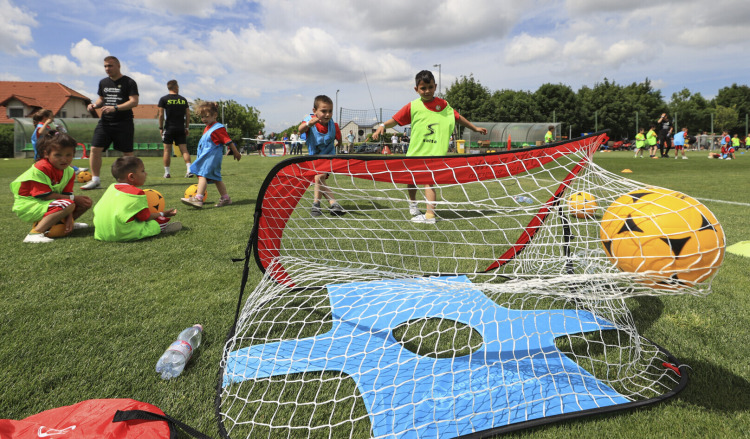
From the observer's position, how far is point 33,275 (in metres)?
2.95

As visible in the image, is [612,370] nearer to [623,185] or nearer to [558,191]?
[623,185]

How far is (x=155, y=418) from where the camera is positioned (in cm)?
142

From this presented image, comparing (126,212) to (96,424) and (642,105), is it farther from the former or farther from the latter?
(642,105)

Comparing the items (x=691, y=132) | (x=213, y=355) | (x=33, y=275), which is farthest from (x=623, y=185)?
(x=691, y=132)

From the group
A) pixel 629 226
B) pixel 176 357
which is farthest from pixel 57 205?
pixel 629 226

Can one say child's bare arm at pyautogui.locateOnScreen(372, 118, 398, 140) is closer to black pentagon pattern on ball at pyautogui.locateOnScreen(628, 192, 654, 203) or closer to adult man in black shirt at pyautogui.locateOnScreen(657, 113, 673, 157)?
black pentagon pattern on ball at pyautogui.locateOnScreen(628, 192, 654, 203)

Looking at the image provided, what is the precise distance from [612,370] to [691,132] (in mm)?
81351

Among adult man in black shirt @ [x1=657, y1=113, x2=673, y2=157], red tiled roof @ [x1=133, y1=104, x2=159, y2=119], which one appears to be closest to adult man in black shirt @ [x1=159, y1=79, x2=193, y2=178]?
adult man in black shirt @ [x1=657, y1=113, x2=673, y2=157]

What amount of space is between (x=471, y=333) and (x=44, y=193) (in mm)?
4372

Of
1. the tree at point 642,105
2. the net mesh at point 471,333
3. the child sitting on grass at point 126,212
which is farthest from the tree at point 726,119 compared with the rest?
the child sitting on grass at point 126,212

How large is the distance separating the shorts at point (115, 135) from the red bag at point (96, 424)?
607 centimetres

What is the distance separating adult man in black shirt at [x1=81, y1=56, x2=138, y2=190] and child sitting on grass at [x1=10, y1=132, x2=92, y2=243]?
7.54 ft

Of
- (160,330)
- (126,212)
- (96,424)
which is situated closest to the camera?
(96,424)

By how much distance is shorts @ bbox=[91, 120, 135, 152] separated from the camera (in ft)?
20.7
